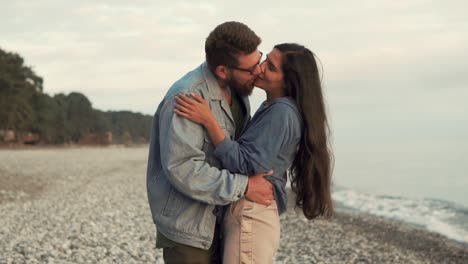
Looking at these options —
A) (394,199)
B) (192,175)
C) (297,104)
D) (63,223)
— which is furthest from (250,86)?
(394,199)

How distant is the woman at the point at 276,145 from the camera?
11.0 ft

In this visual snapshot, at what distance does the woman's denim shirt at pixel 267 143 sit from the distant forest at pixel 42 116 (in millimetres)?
31377

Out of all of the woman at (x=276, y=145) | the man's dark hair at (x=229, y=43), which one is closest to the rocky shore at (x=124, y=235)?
the woman at (x=276, y=145)

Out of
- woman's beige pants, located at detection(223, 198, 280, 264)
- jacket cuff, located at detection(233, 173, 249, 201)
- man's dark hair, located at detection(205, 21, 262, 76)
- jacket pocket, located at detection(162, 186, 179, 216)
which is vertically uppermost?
man's dark hair, located at detection(205, 21, 262, 76)

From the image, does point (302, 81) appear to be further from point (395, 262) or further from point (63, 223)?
point (63, 223)

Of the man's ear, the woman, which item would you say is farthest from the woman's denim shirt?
the man's ear

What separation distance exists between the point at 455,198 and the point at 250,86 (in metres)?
24.4

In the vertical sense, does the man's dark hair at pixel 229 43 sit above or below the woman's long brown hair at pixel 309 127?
above

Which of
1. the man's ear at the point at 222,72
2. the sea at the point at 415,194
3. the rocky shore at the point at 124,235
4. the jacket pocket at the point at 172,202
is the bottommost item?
the sea at the point at 415,194

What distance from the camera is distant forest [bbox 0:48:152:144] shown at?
4572cm

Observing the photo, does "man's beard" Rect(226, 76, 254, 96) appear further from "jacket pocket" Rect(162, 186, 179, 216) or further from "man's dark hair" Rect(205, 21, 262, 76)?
"jacket pocket" Rect(162, 186, 179, 216)

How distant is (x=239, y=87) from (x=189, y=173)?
24.3 inches

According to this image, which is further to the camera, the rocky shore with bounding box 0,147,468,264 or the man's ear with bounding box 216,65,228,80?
the rocky shore with bounding box 0,147,468,264

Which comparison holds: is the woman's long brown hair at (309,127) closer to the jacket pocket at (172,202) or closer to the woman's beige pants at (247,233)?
the woman's beige pants at (247,233)
